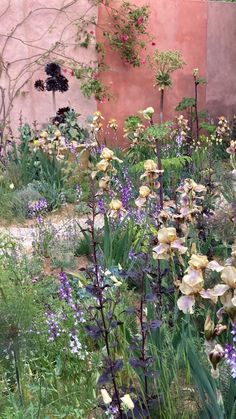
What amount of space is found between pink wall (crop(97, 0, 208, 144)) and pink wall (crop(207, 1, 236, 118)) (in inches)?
4.6

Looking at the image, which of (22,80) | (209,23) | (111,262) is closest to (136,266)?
(111,262)

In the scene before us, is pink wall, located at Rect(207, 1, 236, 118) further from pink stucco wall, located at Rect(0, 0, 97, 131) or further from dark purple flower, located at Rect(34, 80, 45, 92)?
dark purple flower, located at Rect(34, 80, 45, 92)

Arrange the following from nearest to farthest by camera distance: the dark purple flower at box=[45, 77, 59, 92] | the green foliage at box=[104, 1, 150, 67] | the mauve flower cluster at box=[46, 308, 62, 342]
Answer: the mauve flower cluster at box=[46, 308, 62, 342], the dark purple flower at box=[45, 77, 59, 92], the green foliage at box=[104, 1, 150, 67]

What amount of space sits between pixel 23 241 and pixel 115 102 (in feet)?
13.2

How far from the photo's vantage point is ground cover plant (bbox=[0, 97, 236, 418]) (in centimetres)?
196

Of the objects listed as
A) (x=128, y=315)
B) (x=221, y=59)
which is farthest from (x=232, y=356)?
(x=221, y=59)

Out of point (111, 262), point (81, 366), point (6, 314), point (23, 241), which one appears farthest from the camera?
point (23, 241)

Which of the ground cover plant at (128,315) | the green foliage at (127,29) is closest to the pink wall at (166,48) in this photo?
the green foliage at (127,29)

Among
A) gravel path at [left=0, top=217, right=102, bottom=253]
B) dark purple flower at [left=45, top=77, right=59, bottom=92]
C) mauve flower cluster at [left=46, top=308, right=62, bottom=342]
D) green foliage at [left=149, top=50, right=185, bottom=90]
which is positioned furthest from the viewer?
green foliage at [left=149, top=50, right=185, bottom=90]

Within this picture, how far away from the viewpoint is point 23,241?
15.1ft

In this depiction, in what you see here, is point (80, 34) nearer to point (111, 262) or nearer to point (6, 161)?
point (6, 161)

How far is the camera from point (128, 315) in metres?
3.07

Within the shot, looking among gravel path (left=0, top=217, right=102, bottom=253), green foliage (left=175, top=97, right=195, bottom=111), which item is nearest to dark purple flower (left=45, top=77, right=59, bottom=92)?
green foliage (left=175, top=97, right=195, bottom=111)

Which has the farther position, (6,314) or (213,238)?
(213,238)
